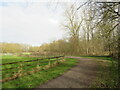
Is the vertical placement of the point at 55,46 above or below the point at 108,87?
above

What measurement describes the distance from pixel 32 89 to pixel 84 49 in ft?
72.6

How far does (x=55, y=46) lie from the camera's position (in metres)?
31.3

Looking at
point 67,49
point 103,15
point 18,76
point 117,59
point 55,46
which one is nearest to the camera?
point 117,59

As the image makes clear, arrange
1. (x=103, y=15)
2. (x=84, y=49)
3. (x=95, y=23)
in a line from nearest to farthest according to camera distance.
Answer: (x=103, y=15), (x=95, y=23), (x=84, y=49)

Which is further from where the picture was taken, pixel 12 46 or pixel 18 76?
pixel 12 46

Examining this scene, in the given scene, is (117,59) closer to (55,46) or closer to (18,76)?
(18,76)

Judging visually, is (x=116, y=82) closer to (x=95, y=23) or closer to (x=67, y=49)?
(x=95, y=23)

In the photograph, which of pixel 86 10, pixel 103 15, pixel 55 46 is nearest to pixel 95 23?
pixel 103 15

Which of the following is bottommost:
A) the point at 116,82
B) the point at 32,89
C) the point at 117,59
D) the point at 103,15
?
the point at 32,89

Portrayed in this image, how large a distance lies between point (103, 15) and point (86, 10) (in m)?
1.10

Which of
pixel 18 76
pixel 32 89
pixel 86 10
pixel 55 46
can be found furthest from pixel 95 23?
pixel 55 46

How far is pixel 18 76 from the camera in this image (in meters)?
5.05

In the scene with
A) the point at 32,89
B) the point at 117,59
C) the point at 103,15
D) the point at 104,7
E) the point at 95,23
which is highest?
the point at 104,7

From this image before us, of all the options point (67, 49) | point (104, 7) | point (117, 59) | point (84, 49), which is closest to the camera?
point (117, 59)
